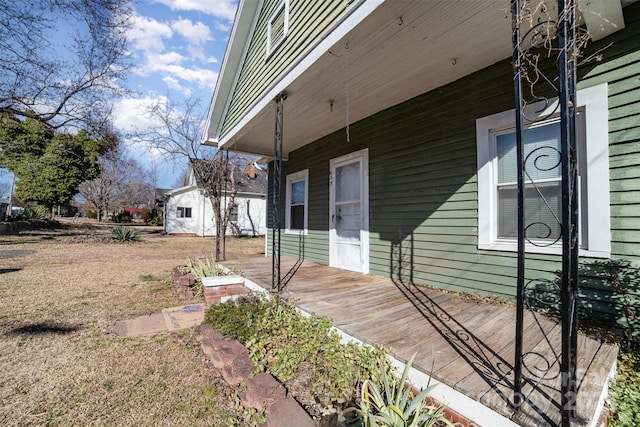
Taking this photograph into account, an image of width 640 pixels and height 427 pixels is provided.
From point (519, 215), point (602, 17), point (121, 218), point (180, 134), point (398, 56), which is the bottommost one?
point (121, 218)

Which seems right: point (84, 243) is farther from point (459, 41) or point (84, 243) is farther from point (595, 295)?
point (595, 295)

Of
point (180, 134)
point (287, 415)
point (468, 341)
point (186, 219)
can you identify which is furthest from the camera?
point (186, 219)

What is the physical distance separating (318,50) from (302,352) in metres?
2.84

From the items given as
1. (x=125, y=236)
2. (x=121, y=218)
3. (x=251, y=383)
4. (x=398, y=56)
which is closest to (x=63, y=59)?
(x=125, y=236)

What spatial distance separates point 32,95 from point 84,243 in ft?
19.7

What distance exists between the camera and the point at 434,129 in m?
3.78

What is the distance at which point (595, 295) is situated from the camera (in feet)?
8.11

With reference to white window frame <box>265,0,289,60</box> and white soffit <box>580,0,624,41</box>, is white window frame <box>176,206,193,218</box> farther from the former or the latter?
white soffit <box>580,0,624,41</box>

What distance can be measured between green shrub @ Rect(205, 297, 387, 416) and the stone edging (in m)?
0.09

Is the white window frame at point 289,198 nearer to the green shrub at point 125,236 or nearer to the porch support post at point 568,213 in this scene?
the porch support post at point 568,213

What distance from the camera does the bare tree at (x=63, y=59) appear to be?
7.33 m

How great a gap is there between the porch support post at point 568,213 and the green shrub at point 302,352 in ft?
3.12

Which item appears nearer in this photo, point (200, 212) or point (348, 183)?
point (348, 183)

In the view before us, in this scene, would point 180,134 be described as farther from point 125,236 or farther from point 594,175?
point 594,175
